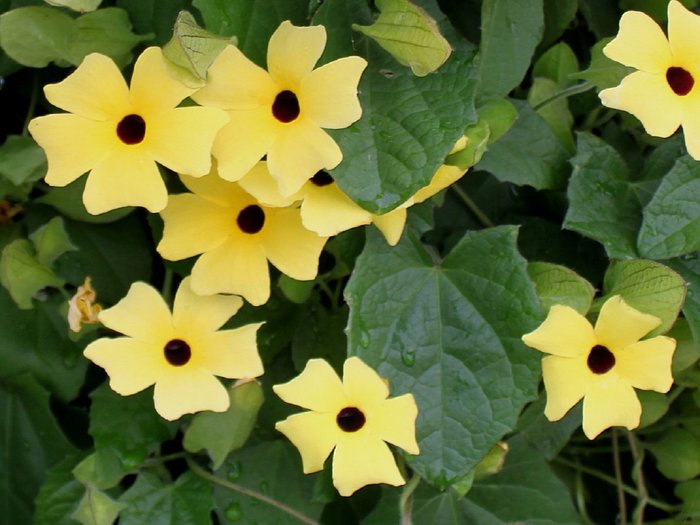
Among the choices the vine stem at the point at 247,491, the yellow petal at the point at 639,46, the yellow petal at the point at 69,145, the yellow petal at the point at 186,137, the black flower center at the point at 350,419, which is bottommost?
the vine stem at the point at 247,491

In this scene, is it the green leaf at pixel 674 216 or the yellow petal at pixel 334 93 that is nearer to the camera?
the yellow petal at pixel 334 93

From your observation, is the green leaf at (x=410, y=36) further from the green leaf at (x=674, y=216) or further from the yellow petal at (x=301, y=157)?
the green leaf at (x=674, y=216)

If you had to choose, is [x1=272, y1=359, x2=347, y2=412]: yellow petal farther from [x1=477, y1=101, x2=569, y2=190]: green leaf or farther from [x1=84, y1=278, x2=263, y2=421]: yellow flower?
[x1=477, y1=101, x2=569, y2=190]: green leaf

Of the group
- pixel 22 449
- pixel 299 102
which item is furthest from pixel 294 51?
pixel 22 449

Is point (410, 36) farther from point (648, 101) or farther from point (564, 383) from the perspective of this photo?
point (564, 383)

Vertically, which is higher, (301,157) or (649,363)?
(301,157)

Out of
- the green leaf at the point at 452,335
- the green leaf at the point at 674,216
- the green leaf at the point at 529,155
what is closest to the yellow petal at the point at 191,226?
the green leaf at the point at 452,335
